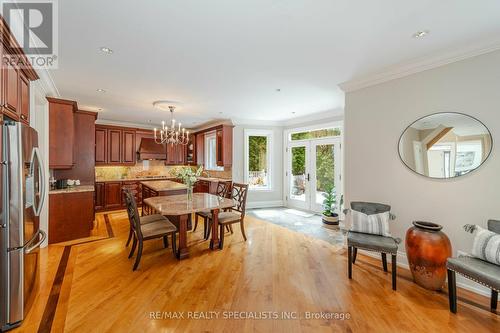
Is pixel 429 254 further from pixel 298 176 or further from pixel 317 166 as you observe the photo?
pixel 298 176

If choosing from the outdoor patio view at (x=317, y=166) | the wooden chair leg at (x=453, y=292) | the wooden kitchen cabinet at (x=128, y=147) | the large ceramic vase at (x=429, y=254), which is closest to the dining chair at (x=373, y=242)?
the large ceramic vase at (x=429, y=254)

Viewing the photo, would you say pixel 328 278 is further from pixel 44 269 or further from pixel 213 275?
pixel 44 269

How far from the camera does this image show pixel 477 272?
1.90 metres

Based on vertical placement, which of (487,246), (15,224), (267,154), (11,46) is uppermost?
(11,46)

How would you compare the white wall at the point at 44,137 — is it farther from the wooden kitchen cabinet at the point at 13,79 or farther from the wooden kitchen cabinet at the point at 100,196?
the wooden kitchen cabinet at the point at 100,196

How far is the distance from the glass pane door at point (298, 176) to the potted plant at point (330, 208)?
921 millimetres

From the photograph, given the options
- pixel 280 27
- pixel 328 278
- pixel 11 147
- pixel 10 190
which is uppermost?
pixel 280 27

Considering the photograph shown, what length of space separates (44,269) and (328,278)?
355 centimetres

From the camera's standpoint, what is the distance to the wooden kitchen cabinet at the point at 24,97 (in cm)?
233

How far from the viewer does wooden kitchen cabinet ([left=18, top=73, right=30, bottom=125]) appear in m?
2.33

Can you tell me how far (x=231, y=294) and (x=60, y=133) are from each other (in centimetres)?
399

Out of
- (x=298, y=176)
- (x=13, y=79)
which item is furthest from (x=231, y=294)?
(x=298, y=176)

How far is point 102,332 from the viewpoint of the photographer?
5.86 feet

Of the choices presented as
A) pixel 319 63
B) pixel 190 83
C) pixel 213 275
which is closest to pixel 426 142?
pixel 319 63
